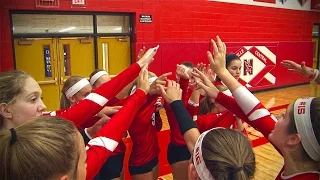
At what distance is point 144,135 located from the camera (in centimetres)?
244

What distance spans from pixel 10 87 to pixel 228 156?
3.83 feet

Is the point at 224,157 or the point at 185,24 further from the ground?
the point at 185,24

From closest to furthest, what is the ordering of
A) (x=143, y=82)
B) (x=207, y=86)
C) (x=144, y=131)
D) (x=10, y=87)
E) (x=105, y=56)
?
(x=10, y=87) → (x=143, y=82) → (x=207, y=86) → (x=144, y=131) → (x=105, y=56)

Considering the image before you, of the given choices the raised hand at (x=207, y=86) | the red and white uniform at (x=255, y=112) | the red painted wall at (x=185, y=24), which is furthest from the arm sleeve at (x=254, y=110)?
the red painted wall at (x=185, y=24)

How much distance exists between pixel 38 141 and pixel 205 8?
26.0ft

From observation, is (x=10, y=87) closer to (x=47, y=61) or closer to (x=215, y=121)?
(x=215, y=121)

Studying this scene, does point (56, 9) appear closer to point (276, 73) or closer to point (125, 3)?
point (125, 3)

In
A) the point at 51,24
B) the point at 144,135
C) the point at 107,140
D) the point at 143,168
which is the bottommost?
the point at 143,168

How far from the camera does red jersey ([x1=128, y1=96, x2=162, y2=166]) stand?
239 centimetres

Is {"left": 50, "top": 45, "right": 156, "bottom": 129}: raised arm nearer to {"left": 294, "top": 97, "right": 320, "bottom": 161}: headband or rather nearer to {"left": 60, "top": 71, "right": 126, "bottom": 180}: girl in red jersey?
{"left": 60, "top": 71, "right": 126, "bottom": 180}: girl in red jersey

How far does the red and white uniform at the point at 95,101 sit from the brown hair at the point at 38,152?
2.23 feet

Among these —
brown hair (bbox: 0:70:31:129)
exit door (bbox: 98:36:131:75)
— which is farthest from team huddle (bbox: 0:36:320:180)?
exit door (bbox: 98:36:131:75)

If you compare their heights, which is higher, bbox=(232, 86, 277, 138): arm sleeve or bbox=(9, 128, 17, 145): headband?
bbox=(9, 128, 17, 145): headband

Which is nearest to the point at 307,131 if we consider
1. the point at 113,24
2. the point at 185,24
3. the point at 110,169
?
the point at 110,169
